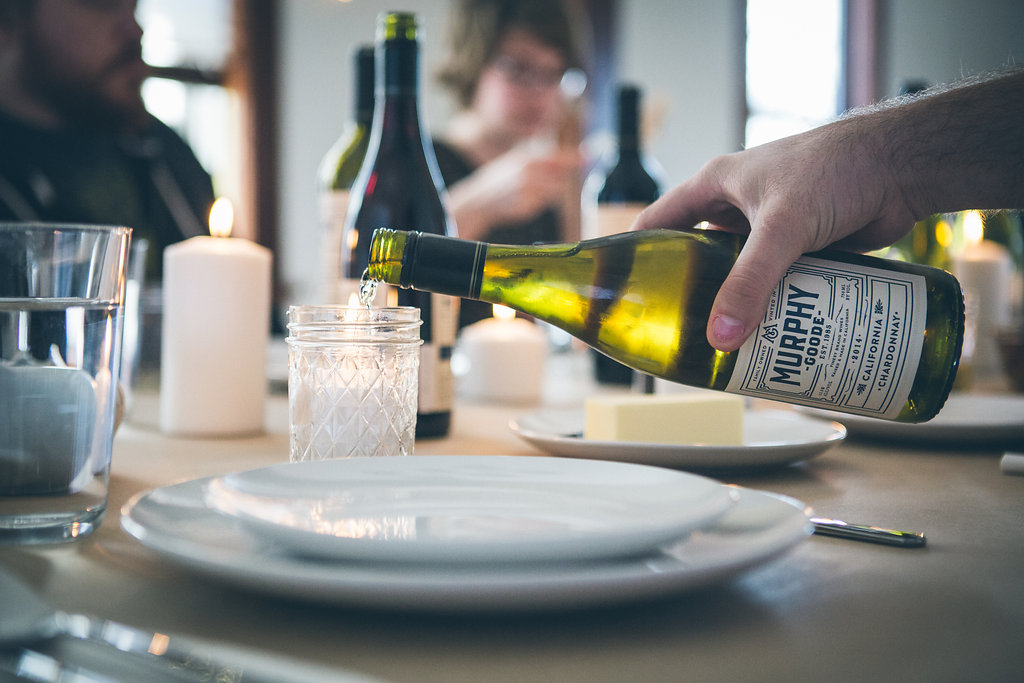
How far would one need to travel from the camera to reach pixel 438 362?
0.77 m

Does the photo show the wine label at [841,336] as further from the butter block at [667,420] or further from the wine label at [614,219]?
the wine label at [614,219]

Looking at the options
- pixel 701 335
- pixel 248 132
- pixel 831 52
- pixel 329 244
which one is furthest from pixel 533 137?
pixel 701 335

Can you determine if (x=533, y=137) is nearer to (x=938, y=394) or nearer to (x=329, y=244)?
(x=329, y=244)

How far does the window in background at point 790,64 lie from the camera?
15.0ft

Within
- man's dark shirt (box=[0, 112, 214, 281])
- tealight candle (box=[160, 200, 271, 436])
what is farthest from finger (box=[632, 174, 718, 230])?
man's dark shirt (box=[0, 112, 214, 281])

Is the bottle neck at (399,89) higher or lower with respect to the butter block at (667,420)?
higher

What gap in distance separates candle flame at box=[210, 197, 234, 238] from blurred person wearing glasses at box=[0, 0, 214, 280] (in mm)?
1575

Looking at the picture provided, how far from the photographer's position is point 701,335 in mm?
626

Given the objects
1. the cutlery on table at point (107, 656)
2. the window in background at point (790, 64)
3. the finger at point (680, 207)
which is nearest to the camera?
the cutlery on table at point (107, 656)

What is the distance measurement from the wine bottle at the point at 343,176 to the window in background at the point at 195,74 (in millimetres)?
2504

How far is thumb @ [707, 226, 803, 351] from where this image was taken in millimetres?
494

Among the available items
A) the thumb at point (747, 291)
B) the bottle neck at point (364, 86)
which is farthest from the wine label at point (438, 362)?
the bottle neck at point (364, 86)

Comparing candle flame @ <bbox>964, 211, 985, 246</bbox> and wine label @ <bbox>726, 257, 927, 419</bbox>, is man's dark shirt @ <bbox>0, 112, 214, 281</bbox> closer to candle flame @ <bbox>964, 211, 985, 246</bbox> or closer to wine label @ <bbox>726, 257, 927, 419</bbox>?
candle flame @ <bbox>964, 211, 985, 246</bbox>

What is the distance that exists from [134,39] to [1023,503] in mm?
2680
